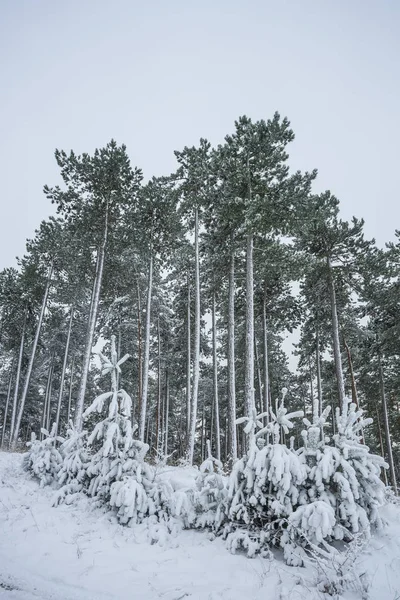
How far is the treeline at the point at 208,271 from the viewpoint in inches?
546

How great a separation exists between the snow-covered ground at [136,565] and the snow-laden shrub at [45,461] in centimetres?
131

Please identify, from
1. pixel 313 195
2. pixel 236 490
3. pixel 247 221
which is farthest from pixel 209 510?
pixel 313 195

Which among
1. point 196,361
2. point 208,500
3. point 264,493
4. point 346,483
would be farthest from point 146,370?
point 346,483

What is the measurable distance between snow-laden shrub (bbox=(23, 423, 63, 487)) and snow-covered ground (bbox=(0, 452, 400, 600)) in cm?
131

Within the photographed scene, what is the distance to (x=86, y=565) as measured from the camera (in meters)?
4.58

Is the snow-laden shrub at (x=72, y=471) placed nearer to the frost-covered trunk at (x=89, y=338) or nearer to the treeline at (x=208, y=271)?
the treeline at (x=208, y=271)

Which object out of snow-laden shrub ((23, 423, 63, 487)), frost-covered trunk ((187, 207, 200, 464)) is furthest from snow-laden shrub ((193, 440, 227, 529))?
frost-covered trunk ((187, 207, 200, 464))

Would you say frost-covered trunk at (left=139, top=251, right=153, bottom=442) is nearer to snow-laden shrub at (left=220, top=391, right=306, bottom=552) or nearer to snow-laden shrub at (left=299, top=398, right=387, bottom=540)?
snow-laden shrub at (left=220, top=391, right=306, bottom=552)

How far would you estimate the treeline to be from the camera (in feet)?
45.5

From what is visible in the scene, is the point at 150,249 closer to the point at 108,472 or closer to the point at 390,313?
the point at 108,472

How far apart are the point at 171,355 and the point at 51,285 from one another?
33.9 feet

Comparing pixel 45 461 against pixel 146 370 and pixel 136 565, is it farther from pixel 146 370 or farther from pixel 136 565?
pixel 146 370

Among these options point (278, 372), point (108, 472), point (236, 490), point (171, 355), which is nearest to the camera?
point (236, 490)

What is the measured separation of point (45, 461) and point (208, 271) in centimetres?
1323
